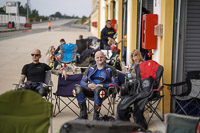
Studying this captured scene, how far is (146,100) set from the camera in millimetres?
5777

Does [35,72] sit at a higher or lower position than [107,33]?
lower

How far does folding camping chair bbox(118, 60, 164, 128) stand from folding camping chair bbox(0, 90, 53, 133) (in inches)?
85.5

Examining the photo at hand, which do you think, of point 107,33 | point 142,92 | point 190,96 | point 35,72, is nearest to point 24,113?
point 142,92

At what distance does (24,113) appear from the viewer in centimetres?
385

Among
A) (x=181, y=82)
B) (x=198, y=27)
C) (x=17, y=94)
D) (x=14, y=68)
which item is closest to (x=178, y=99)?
(x=181, y=82)

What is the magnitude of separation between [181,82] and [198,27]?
1.18 metres

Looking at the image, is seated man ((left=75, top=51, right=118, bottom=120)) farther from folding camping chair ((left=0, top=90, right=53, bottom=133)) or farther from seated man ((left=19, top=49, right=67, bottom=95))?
folding camping chair ((left=0, top=90, right=53, bottom=133))

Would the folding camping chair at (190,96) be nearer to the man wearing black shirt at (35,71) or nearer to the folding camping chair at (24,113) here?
the man wearing black shirt at (35,71)

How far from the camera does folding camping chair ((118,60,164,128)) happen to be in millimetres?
5812

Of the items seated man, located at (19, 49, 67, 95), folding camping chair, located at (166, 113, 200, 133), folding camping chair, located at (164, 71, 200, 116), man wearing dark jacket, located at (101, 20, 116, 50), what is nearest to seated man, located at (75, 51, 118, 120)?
seated man, located at (19, 49, 67, 95)

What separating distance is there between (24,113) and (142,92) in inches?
101

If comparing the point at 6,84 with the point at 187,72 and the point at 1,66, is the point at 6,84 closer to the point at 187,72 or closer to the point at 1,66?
the point at 1,66

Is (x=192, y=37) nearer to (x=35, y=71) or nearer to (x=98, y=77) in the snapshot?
(x=98, y=77)

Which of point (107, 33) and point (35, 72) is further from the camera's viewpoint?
point (107, 33)
